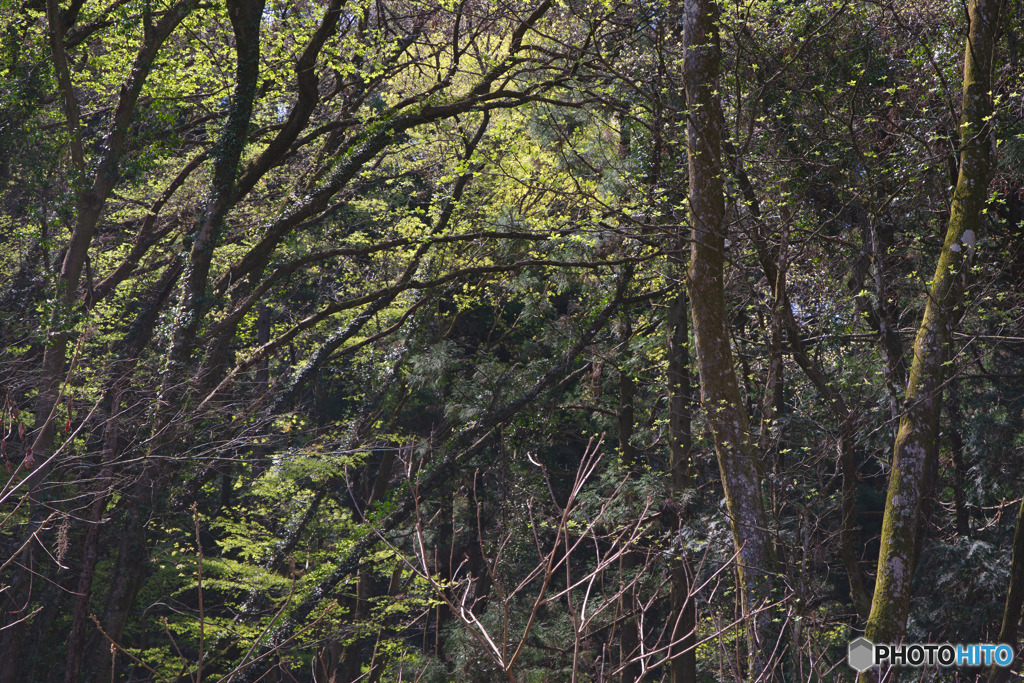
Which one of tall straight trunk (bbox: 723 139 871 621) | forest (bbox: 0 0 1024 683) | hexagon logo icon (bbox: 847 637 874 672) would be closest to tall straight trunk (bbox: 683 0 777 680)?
forest (bbox: 0 0 1024 683)

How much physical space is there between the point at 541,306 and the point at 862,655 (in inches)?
301

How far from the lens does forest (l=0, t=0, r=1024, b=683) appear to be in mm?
5801

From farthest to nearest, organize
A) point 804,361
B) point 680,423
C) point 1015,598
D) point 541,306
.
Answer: point 541,306, point 680,423, point 804,361, point 1015,598

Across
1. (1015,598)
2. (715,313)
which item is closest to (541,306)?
(715,313)

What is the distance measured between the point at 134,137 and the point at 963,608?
531 inches

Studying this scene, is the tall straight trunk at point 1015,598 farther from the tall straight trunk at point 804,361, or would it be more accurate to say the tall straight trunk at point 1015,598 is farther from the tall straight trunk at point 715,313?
the tall straight trunk at point 715,313

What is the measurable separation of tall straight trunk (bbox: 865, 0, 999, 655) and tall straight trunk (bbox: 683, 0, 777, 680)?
81 cm

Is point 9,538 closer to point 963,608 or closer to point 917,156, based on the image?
point 917,156

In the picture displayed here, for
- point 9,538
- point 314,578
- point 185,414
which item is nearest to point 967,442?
point 314,578

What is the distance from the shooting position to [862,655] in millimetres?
4758

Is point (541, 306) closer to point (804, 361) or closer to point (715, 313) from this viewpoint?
point (804, 361)

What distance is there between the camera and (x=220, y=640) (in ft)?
35.8

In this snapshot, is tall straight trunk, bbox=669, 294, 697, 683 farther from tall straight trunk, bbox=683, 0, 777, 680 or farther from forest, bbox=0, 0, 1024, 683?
tall straight trunk, bbox=683, 0, 777, 680

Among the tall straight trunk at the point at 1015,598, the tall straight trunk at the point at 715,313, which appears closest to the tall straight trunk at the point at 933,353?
the tall straight trunk at the point at 715,313
